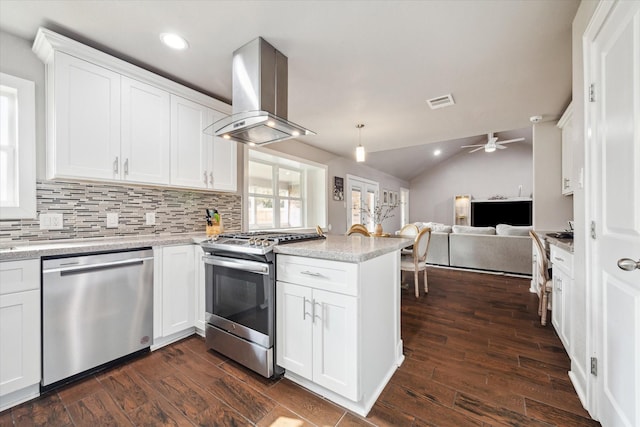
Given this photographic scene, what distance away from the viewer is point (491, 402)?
4.96 ft

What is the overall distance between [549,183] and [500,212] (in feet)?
18.1

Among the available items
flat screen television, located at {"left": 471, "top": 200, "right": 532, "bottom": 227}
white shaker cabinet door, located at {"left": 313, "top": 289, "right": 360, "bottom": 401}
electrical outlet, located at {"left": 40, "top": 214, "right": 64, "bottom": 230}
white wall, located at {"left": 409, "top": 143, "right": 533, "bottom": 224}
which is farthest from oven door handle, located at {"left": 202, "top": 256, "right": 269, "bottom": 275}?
white wall, located at {"left": 409, "top": 143, "right": 533, "bottom": 224}

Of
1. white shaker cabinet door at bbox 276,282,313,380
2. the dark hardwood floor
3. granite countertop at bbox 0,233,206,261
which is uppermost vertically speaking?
granite countertop at bbox 0,233,206,261

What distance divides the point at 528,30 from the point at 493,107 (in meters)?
1.39

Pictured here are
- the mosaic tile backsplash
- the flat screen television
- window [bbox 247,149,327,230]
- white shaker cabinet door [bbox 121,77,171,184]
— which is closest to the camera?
the mosaic tile backsplash

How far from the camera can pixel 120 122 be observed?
2.05 m

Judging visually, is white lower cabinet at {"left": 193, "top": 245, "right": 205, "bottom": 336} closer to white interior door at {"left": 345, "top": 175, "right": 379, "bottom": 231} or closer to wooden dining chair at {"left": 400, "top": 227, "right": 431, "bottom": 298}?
wooden dining chair at {"left": 400, "top": 227, "right": 431, "bottom": 298}

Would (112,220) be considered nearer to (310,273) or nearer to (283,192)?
(310,273)

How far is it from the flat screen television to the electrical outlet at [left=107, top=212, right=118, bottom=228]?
946 centimetres

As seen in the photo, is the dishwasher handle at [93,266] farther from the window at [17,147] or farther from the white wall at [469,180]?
the white wall at [469,180]

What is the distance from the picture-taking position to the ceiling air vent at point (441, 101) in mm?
2799

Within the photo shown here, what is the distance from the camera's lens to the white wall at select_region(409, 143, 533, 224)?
27.2ft

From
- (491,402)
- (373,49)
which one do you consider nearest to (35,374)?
(491,402)

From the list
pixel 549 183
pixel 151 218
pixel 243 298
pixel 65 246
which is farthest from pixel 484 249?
pixel 65 246
